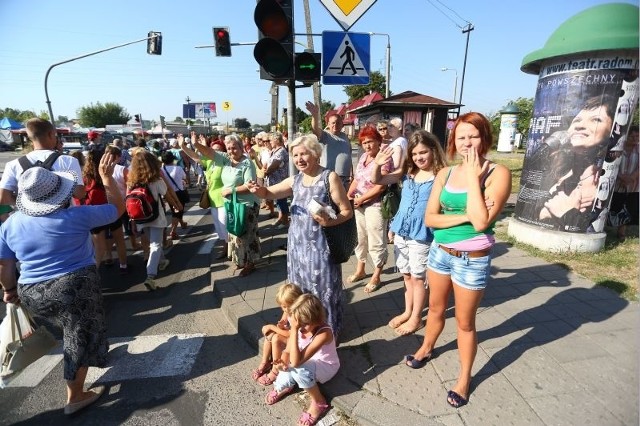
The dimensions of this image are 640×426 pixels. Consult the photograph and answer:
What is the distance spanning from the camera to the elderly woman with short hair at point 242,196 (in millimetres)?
4547

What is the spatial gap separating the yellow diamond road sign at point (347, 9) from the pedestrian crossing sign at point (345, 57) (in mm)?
159

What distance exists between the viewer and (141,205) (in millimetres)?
4324

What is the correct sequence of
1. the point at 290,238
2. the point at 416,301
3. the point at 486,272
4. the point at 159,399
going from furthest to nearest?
1. the point at 416,301
2. the point at 290,238
3. the point at 159,399
4. the point at 486,272

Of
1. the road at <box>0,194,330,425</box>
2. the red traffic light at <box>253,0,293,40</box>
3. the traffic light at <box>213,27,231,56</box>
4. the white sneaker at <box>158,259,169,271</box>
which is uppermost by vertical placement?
the traffic light at <box>213,27,231,56</box>

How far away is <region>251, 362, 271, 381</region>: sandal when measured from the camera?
278cm

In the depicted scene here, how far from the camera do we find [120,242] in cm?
503

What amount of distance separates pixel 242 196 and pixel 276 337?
2344mm

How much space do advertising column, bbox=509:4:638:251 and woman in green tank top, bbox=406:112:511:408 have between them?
11.5 ft

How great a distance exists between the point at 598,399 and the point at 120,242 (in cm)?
566

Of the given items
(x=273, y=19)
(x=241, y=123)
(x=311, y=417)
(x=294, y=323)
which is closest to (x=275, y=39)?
(x=273, y=19)

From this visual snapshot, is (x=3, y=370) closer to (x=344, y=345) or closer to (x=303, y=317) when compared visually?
(x=303, y=317)

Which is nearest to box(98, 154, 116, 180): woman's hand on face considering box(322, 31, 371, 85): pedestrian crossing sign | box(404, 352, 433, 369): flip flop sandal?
box(322, 31, 371, 85): pedestrian crossing sign

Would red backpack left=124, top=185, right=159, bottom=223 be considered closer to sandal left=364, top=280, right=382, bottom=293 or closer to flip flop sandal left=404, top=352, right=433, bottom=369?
sandal left=364, top=280, right=382, bottom=293

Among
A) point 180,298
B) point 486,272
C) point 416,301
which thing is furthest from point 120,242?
point 486,272
